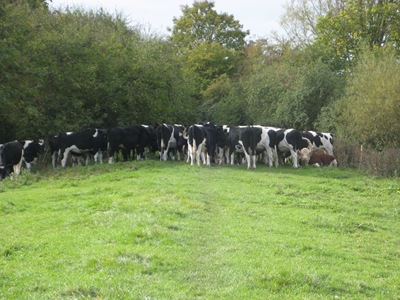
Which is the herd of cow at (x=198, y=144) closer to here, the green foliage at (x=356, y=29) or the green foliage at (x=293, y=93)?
the green foliage at (x=293, y=93)

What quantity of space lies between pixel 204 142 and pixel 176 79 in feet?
38.5

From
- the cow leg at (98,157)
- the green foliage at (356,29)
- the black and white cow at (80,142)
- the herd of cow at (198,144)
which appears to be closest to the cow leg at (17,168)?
the herd of cow at (198,144)

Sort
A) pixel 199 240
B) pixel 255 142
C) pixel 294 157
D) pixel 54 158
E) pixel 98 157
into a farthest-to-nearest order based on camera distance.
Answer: pixel 98 157
pixel 54 158
pixel 294 157
pixel 255 142
pixel 199 240

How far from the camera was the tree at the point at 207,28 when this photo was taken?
215ft

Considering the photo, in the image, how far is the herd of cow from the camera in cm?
2617

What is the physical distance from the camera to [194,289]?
809 cm

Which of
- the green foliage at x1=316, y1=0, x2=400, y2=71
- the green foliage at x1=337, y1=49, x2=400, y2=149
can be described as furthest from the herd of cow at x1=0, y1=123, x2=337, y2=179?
the green foliage at x1=316, y1=0, x2=400, y2=71

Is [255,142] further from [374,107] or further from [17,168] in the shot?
[17,168]

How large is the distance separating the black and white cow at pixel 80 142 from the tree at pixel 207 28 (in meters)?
39.6

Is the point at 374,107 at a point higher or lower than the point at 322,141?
higher

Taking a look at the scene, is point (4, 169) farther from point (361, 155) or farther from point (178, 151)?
point (361, 155)

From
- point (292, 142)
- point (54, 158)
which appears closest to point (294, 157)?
point (292, 142)

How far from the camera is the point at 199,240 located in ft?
36.2

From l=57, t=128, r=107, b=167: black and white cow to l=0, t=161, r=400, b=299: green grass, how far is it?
5.93 meters
